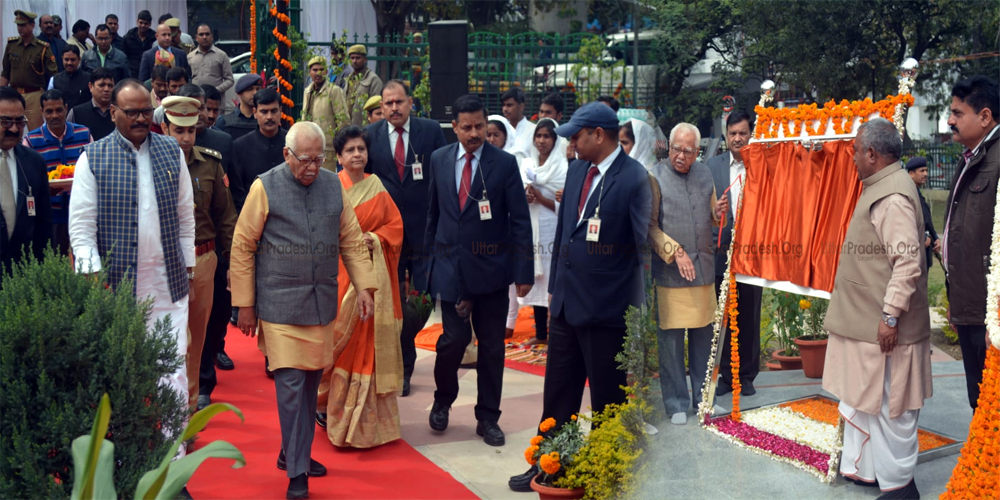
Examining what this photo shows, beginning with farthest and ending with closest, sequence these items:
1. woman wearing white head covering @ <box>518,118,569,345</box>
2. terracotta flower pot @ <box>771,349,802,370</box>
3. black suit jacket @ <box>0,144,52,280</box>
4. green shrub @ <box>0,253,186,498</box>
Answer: woman wearing white head covering @ <box>518,118,569,345</box> → terracotta flower pot @ <box>771,349,802,370</box> → black suit jacket @ <box>0,144,52,280</box> → green shrub @ <box>0,253,186,498</box>

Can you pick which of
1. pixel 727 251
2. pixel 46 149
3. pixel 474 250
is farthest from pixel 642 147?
pixel 46 149

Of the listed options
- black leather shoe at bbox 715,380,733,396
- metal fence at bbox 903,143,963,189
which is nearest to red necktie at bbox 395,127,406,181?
black leather shoe at bbox 715,380,733,396

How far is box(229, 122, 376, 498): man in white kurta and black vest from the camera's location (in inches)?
183

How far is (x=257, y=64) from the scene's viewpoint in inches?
464

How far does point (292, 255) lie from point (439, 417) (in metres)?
1.67

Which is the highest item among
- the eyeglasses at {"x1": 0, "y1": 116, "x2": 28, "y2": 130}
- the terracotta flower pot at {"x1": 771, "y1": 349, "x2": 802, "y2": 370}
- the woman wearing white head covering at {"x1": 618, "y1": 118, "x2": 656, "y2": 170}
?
the eyeglasses at {"x1": 0, "y1": 116, "x2": 28, "y2": 130}

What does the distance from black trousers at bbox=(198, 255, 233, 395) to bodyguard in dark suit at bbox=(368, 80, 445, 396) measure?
1329mm

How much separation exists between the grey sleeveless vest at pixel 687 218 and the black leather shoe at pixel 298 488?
8.70ft

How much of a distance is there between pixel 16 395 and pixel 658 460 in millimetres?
3453

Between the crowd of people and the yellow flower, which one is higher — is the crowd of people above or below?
above

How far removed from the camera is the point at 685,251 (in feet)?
19.2

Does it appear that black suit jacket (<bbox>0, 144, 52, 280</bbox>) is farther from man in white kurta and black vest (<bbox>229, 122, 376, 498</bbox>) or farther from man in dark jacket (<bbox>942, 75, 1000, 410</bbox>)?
man in dark jacket (<bbox>942, 75, 1000, 410</bbox>)

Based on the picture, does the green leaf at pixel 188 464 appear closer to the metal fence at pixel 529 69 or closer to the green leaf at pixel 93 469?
the green leaf at pixel 93 469

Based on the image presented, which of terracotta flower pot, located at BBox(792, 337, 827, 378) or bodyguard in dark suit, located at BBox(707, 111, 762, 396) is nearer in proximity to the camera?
bodyguard in dark suit, located at BBox(707, 111, 762, 396)
